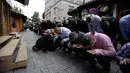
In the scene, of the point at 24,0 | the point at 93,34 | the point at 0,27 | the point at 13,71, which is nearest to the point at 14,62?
the point at 13,71

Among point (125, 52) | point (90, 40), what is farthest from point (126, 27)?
point (90, 40)

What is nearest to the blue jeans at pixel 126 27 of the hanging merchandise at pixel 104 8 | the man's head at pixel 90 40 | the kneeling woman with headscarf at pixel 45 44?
the man's head at pixel 90 40

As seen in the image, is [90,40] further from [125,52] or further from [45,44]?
[45,44]

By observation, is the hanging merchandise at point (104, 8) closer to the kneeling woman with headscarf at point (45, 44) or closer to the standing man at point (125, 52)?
the kneeling woman with headscarf at point (45, 44)

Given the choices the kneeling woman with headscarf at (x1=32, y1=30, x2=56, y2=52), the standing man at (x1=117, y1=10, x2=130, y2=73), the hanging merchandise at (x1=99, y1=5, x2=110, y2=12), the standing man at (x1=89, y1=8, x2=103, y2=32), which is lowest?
the kneeling woman with headscarf at (x1=32, y1=30, x2=56, y2=52)

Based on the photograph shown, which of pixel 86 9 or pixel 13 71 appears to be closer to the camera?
pixel 13 71

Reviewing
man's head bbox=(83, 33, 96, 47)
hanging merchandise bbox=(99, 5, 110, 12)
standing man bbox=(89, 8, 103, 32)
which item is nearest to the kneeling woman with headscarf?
standing man bbox=(89, 8, 103, 32)

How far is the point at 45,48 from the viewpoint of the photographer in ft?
16.9

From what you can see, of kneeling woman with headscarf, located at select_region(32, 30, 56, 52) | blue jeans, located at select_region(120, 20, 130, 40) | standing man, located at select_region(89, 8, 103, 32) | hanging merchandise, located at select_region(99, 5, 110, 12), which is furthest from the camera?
hanging merchandise, located at select_region(99, 5, 110, 12)

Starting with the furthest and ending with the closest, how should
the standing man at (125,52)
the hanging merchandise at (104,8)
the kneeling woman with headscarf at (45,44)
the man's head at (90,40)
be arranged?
the hanging merchandise at (104,8)
the kneeling woman with headscarf at (45,44)
the man's head at (90,40)
the standing man at (125,52)

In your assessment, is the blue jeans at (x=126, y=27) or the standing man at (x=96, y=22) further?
the standing man at (x=96, y=22)

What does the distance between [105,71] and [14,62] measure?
7.80 ft

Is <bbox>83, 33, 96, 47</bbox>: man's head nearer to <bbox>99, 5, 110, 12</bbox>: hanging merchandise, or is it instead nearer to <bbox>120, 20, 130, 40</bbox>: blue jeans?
<bbox>120, 20, 130, 40</bbox>: blue jeans

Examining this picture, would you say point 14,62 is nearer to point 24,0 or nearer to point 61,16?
point 24,0
